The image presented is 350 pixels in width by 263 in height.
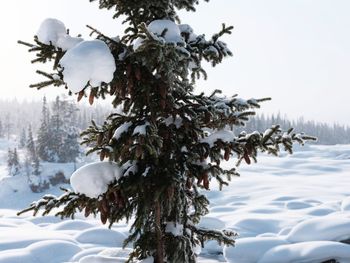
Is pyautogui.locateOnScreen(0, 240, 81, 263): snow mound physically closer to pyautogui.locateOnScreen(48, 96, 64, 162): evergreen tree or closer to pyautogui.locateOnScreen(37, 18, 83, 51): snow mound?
pyautogui.locateOnScreen(37, 18, 83, 51): snow mound

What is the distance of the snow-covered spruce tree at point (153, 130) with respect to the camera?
452 cm

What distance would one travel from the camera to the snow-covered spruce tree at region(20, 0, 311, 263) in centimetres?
452

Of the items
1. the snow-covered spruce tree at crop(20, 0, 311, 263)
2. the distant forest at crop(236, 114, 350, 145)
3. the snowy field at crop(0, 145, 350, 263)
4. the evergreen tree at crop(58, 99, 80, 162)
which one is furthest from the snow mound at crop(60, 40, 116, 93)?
the distant forest at crop(236, 114, 350, 145)

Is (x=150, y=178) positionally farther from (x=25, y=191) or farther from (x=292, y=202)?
(x=25, y=191)

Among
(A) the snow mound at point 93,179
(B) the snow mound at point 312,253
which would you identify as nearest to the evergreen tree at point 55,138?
(B) the snow mound at point 312,253

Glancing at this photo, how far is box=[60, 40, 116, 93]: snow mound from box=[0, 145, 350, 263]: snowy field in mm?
4340

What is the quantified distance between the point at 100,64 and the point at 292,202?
2835 cm

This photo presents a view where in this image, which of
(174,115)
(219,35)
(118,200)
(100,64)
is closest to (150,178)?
(118,200)

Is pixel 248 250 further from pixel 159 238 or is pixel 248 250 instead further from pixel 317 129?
pixel 317 129

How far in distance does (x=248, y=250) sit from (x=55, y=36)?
1181 cm

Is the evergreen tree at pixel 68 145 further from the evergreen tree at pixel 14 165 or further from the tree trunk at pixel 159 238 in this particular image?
the tree trunk at pixel 159 238

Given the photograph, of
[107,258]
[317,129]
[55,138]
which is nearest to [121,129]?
[107,258]

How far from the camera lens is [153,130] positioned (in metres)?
A: 4.87

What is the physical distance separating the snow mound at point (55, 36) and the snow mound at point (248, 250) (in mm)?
11561
